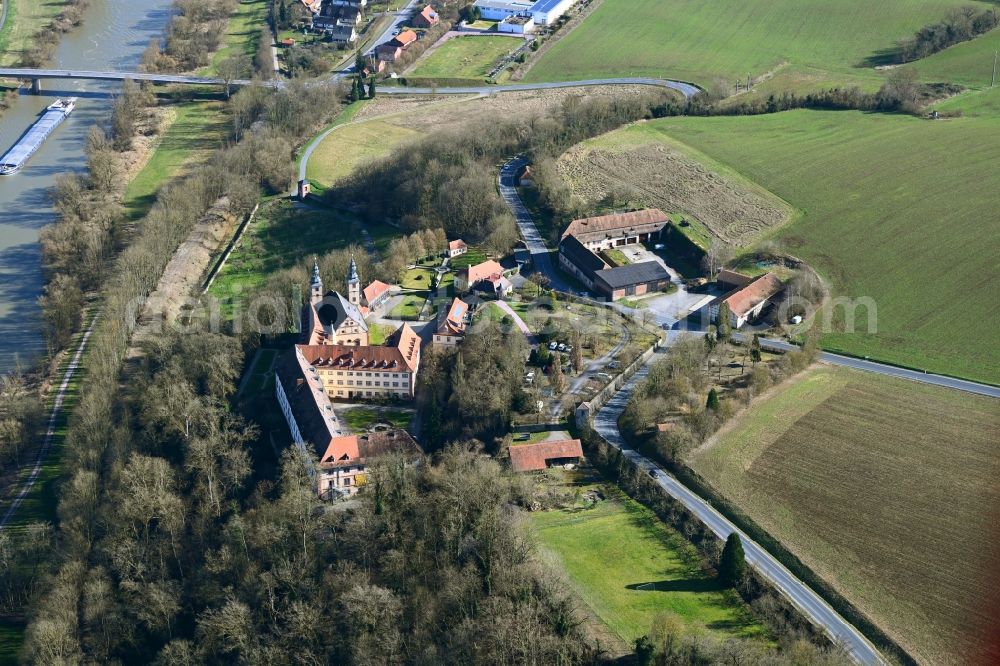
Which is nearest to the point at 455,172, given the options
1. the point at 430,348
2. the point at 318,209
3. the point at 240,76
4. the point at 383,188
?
the point at 383,188

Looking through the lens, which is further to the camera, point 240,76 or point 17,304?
point 240,76

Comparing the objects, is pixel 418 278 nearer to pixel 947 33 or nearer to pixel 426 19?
pixel 426 19

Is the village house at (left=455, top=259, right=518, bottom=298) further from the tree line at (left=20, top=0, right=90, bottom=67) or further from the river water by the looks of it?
the tree line at (left=20, top=0, right=90, bottom=67)

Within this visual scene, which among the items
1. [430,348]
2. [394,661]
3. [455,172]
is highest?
[455,172]

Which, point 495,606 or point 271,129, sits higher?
point 271,129

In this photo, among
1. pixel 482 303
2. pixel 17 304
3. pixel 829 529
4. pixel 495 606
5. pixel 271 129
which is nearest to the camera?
pixel 495 606

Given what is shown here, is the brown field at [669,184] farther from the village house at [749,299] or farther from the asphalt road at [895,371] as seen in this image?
the asphalt road at [895,371]

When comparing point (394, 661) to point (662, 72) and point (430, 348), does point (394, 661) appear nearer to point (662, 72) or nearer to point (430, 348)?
point (430, 348)
